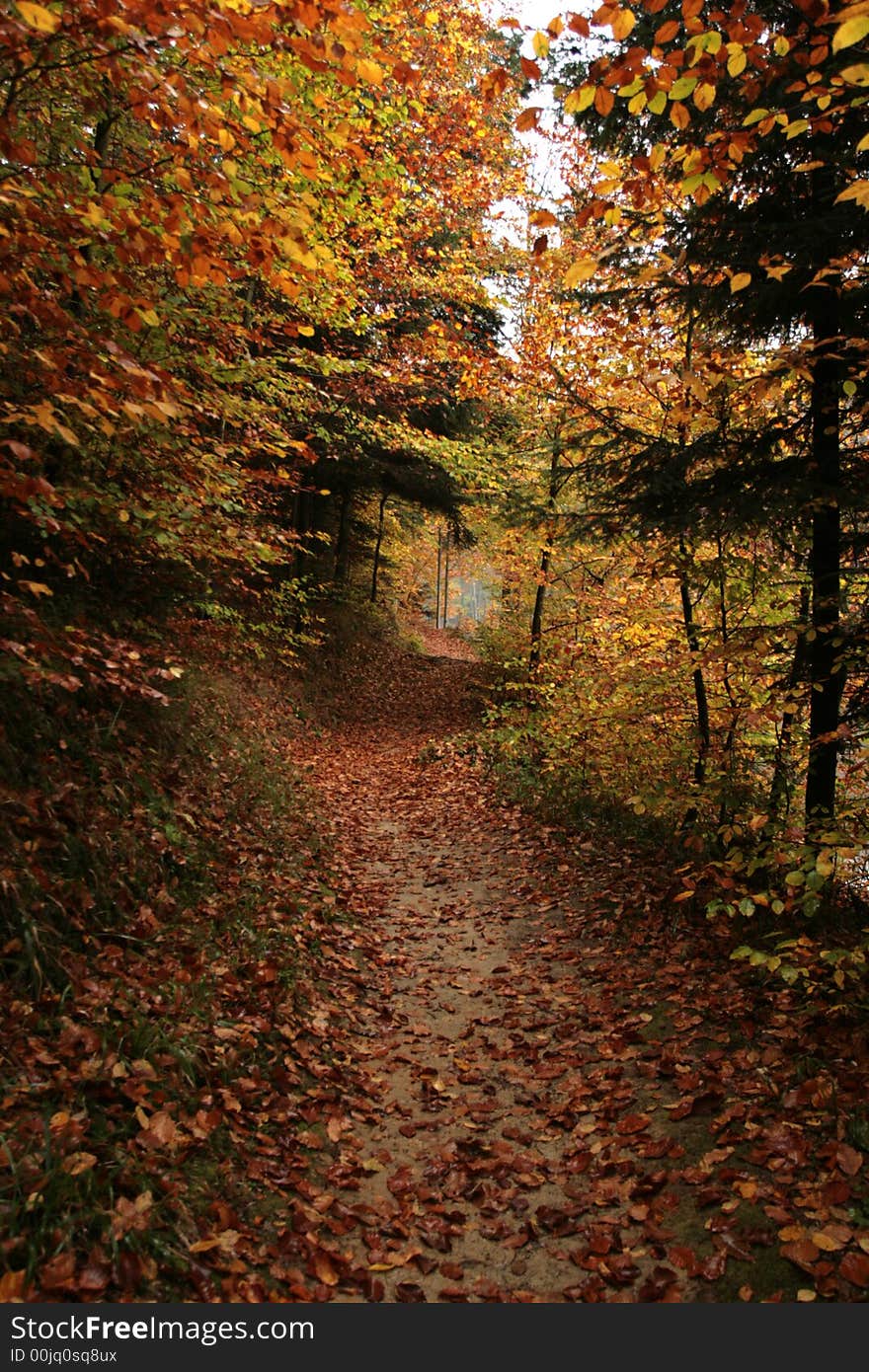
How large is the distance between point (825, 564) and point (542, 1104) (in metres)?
4.64

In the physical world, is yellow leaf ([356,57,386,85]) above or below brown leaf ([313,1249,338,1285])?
above

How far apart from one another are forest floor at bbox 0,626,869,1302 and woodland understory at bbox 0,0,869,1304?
0.11 feet

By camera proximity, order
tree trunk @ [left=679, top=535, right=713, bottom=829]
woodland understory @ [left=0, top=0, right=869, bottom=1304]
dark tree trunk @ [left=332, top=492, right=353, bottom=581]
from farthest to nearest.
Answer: dark tree trunk @ [left=332, top=492, right=353, bottom=581] → tree trunk @ [left=679, top=535, right=713, bottom=829] → woodland understory @ [left=0, top=0, right=869, bottom=1304]

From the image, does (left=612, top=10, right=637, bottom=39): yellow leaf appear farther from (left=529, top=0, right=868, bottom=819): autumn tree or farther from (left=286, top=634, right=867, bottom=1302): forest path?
(left=286, top=634, right=867, bottom=1302): forest path

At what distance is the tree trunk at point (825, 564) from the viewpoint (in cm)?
533

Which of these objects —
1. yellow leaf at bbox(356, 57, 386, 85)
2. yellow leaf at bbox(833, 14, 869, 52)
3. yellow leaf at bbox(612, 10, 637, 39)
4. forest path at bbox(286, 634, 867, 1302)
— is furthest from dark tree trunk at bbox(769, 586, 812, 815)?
yellow leaf at bbox(356, 57, 386, 85)

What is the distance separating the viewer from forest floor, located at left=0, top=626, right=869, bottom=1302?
11.0ft

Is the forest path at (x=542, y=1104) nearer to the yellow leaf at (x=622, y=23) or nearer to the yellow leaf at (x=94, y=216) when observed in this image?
the yellow leaf at (x=94, y=216)

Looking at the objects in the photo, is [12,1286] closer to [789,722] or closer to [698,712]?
[789,722]

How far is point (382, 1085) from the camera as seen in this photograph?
16.9ft

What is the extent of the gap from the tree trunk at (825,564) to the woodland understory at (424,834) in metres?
0.03

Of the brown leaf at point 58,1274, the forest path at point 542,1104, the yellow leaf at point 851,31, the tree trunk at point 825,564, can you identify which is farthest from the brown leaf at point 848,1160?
the yellow leaf at point 851,31

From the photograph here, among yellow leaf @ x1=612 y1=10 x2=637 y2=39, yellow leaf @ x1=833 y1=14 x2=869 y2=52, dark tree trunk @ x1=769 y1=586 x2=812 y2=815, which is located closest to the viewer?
yellow leaf @ x1=833 y1=14 x2=869 y2=52

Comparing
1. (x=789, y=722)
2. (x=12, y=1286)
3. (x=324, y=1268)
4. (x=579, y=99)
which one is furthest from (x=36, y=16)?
(x=789, y=722)
